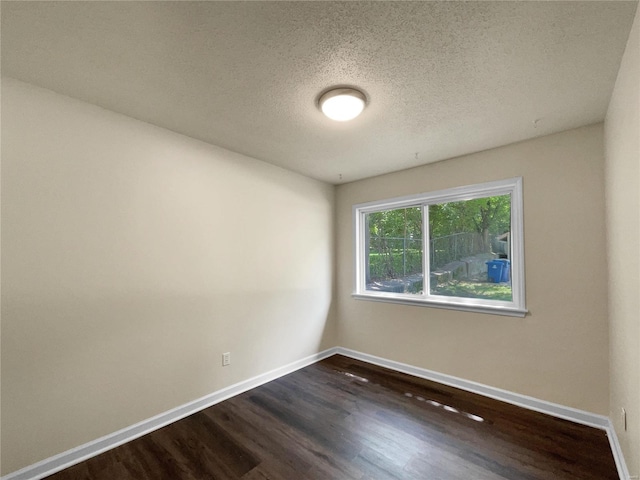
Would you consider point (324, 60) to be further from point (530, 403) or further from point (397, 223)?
point (530, 403)

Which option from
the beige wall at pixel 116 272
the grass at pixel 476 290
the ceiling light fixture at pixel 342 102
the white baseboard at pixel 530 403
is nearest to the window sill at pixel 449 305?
the grass at pixel 476 290

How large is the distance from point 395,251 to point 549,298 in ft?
5.23

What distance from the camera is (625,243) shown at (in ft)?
4.88

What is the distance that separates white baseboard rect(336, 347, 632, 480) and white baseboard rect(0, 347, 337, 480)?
1513mm

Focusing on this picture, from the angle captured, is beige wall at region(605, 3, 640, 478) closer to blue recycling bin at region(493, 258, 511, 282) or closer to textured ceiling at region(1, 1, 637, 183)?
textured ceiling at region(1, 1, 637, 183)

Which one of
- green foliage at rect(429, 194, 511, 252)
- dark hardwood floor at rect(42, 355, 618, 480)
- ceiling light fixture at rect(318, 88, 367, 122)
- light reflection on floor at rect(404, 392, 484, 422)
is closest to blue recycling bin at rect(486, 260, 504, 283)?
green foliage at rect(429, 194, 511, 252)

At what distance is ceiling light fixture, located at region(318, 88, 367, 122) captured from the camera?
1708mm

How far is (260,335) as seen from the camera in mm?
A: 2867

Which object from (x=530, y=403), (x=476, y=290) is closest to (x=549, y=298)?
(x=476, y=290)

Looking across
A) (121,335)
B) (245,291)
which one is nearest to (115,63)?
(121,335)

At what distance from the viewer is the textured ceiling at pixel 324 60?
119 cm

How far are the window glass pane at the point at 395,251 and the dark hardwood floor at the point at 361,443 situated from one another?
1.24 metres

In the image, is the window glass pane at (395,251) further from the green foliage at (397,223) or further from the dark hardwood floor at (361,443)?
the dark hardwood floor at (361,443)

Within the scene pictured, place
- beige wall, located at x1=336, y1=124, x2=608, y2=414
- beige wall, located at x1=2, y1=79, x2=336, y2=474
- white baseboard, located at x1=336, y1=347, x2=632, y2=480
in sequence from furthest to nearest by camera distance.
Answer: beige wall, located at x1=336, y1=124, x2=608, y2=414 → white baseboard, located at x1=336, y1=347, x2=632, y2=480 → beige wall, located at x1=2, y1=79, x2=336, y2=474
